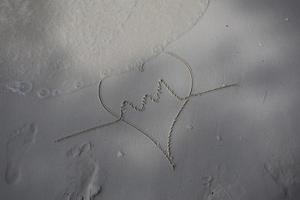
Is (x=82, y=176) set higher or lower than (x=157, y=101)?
lower

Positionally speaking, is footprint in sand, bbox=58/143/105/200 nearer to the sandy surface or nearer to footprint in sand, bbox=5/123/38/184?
the sandy surface

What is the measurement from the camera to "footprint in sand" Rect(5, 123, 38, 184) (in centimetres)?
156

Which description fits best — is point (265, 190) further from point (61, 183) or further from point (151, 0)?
point (151, 0)

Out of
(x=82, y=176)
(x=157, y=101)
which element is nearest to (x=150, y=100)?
(x=157, y=101)

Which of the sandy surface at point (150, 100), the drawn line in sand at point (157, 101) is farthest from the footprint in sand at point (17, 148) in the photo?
the drawn line in sand at point (157, 101)

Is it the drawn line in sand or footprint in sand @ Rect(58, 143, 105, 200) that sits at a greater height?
the drawn line in sand

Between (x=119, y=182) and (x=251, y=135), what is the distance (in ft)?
1.99

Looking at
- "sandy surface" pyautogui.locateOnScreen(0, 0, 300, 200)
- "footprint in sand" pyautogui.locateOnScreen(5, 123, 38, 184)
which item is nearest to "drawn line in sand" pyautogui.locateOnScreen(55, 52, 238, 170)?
"sandy surface" pyautogui.locateOnScreen(0, 0, 300, 200)

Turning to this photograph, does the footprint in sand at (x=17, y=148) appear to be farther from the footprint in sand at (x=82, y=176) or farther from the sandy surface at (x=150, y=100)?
the footprint in sand at (x=82, y=176)

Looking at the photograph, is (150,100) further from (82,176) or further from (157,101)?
(82,176)

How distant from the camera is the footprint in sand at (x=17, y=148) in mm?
1558

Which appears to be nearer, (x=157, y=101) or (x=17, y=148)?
(x=17, y=148)

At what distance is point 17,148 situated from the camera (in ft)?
5.30

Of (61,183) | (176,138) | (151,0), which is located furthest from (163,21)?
(61,183)
